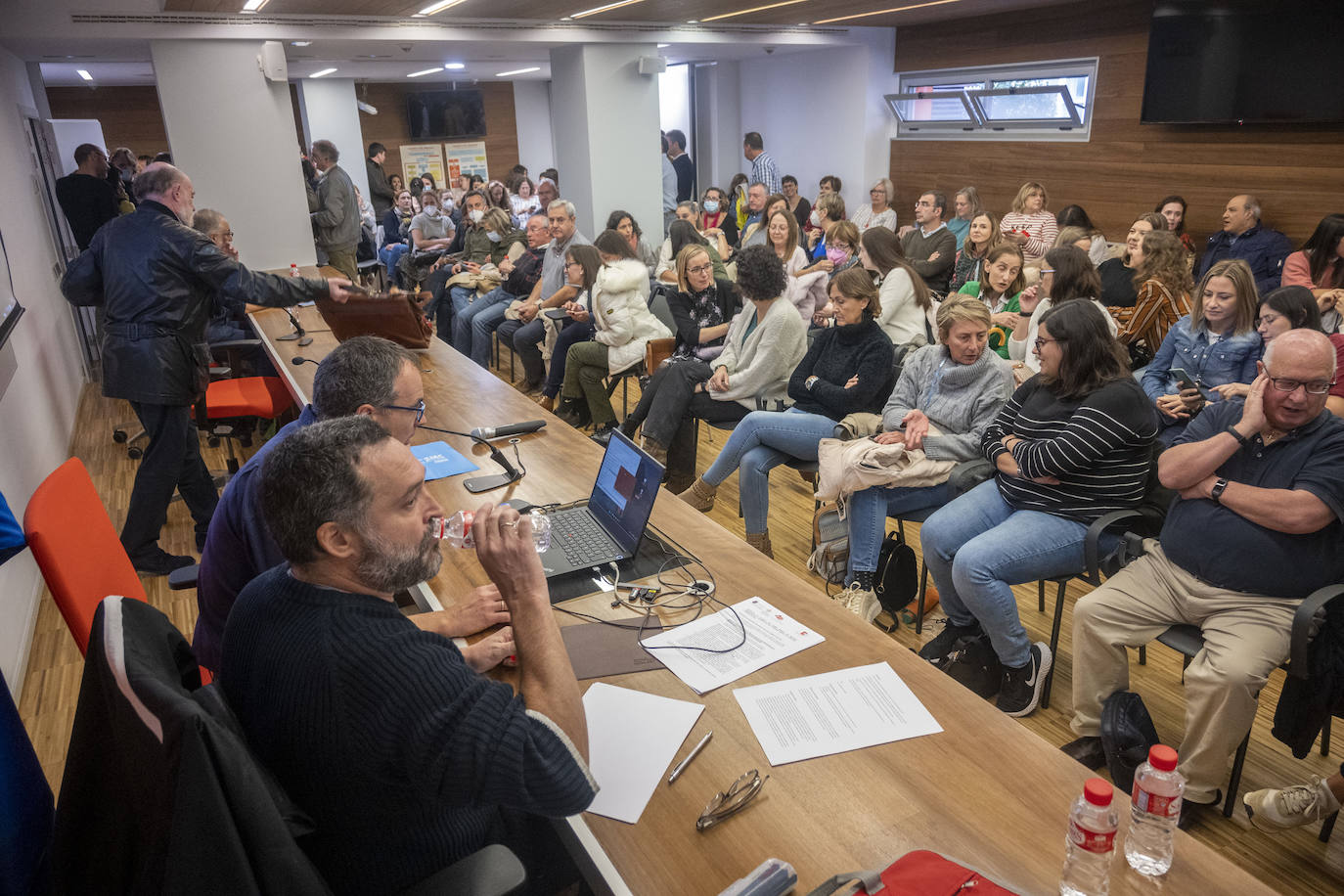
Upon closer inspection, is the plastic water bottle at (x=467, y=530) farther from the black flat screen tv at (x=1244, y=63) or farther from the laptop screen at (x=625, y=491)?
the black flat screen tv at (x=1244, y=63)

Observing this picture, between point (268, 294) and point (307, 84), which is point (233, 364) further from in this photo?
point (307, 84)

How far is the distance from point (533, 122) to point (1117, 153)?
36.0 ft

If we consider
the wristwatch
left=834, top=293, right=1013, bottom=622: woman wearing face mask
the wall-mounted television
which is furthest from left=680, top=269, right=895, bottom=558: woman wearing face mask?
the wall-mounted television

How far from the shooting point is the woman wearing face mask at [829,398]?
3.58 metres

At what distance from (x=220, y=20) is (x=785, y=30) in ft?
17.3

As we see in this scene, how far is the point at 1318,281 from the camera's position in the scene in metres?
5.43

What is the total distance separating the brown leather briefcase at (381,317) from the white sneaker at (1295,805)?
364 cm

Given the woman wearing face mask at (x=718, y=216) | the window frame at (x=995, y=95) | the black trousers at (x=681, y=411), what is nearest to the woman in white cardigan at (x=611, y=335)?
the black trousers at (x=681, y=411)

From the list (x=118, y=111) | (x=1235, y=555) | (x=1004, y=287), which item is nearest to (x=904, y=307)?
(x=1004, y=287)

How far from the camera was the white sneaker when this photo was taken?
6.98 feet

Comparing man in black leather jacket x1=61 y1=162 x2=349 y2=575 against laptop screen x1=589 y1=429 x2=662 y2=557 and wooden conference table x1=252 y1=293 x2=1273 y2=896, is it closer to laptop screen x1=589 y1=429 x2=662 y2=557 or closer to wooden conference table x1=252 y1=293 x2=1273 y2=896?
laptop screen x1=589 y1=429 x2=662 y2=557

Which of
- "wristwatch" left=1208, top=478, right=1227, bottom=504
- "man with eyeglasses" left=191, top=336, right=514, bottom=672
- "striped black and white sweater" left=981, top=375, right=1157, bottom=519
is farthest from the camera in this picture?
"striped black and white sweater" left=981, top=375, right=1157, bottom=519

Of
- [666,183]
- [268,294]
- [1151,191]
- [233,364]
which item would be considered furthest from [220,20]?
[1151,191]

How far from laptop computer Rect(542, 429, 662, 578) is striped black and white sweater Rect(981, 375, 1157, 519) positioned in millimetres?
1319
